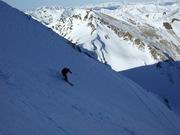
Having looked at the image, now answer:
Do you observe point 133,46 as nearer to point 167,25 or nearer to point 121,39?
point 121,39

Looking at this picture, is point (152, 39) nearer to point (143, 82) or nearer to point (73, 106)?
point (143, 82)

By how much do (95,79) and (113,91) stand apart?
1.95m

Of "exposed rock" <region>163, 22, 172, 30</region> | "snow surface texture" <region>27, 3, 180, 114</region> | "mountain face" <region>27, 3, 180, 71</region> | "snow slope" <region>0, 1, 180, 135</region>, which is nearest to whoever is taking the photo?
"snow slope" <region>0, 1, 180, 135</region>

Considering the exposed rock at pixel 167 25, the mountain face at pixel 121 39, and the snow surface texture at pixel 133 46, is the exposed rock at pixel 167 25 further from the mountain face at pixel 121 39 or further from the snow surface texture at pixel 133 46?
the snow surface texture at pixel 133 46

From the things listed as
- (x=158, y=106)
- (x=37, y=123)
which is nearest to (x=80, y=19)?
(x=158, y=106)

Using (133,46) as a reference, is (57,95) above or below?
above

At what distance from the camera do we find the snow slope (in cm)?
1856

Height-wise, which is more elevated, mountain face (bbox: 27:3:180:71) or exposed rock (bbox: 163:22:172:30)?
exposed rock (bbox: 163:22:172:30)

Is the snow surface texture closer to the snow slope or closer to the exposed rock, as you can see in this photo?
the exposed rock

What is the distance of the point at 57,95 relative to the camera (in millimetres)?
24094

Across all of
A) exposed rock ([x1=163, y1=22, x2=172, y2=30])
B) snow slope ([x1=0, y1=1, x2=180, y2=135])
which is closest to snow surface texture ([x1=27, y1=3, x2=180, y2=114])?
exposed rock ([x1=163, y1=22, x2=172, y2=30])

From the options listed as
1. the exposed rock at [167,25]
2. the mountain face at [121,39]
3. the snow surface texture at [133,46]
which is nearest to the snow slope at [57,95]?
the snow surface texture at [133,46]

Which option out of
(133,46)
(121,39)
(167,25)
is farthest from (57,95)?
(167,25)

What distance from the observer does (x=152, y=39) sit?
109 m
